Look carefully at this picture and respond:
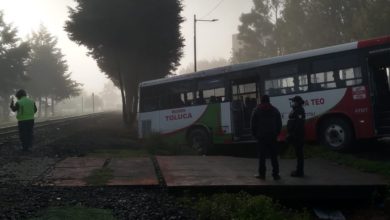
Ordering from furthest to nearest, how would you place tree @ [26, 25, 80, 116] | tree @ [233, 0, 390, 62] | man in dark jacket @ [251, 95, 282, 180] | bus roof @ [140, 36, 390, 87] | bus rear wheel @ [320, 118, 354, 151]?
1. tree @ [26, 25, 80, 116]
2. tree @ [233, 0, 390, 62]
3. bus rear wheel @ [320, 118, 354, 151]
4. bus roof @ [140, 36, 390, 87]
5. man in dark jacket @ [251, 95, 282, 180]

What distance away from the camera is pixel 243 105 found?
1485cm

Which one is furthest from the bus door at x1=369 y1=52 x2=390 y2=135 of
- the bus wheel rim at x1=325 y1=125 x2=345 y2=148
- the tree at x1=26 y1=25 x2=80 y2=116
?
the tree at x1=26 y1=25 x2=80 y2=116

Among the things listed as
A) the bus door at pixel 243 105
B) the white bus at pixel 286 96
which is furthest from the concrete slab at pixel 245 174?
the bus door at pixel 243 105

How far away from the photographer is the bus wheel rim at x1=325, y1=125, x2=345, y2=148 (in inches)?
483

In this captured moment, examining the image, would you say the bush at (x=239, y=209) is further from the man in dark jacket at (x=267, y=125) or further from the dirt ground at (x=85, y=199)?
the man in dark jacket at (x=267, y=125)

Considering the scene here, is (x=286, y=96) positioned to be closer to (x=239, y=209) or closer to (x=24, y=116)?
(x=239, y=209)

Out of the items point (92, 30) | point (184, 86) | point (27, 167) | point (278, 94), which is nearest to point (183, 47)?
point (92, 30)

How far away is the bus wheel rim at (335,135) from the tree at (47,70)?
54.1 metres

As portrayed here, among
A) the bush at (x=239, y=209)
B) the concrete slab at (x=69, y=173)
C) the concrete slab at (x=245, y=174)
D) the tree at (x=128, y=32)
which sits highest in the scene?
the tree at (x=128, y=32)

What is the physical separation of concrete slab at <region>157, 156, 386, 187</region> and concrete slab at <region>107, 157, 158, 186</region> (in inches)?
12.3

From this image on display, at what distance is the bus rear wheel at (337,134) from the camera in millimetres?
12117

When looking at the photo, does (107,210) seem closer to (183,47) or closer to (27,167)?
(27,167)

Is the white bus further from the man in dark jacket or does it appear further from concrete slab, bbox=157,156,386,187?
the man in dark jacket

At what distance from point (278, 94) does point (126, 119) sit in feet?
52.8
